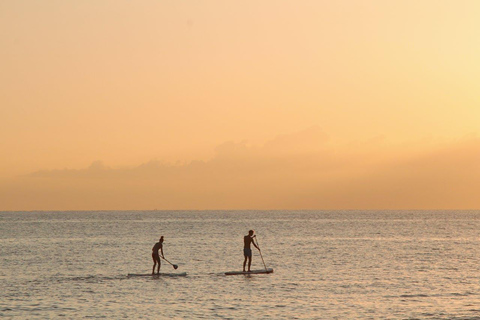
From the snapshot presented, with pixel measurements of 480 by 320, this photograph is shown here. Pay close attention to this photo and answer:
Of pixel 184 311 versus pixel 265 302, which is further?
pixel 265 302

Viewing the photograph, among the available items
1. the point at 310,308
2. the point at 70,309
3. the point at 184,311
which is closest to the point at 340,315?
the point at 310,308

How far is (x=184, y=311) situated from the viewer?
27125mm

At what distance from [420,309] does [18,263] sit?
3218 cm

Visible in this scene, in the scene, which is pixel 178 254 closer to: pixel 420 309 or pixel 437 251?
pixel 437 251

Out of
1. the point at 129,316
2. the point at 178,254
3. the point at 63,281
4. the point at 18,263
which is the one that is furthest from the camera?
the point at 178,254

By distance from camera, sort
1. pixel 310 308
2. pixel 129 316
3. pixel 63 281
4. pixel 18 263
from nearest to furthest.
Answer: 1. pixel 129 316
2. pixel 310 308
3. pixel 63 281
4. pixel 18 263

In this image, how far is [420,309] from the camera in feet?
90.4

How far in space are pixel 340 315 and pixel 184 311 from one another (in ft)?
20.1

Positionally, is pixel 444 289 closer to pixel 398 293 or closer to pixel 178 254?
pixel 398 293

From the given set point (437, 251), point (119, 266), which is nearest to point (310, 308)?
point (119, 266)

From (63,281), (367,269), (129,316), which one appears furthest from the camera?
(367,269)

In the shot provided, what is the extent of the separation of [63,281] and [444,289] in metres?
19.8

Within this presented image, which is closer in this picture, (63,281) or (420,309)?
(420,309)

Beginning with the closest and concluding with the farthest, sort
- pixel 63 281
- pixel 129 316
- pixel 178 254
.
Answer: pixel 129 316, pixel 63 281, pixel 178 254
